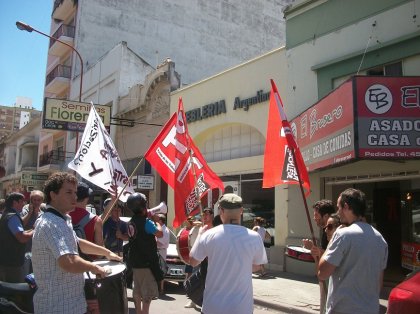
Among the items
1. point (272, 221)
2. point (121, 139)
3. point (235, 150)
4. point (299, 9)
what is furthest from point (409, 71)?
point (121, 139)

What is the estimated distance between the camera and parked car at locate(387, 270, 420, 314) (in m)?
2.89

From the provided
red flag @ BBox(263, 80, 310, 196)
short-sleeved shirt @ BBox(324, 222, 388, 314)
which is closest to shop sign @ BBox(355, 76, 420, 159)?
red flag @ BBox(263, 80, 310, 196)

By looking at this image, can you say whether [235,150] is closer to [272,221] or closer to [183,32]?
[272,221]

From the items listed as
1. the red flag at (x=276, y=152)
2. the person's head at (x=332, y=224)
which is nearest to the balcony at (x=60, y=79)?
the red flag at (x=276, y=152)

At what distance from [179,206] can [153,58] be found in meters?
23.3

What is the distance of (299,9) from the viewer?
12.9 m

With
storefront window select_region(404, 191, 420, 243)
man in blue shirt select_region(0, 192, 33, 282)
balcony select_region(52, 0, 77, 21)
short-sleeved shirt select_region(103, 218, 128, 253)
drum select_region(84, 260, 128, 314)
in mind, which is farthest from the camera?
balcony select_region(52, 0, 77, 21)

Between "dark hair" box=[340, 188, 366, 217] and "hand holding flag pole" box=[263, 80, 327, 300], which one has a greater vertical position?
"hand holding flag pole" box=[263, 80, 327, 300]

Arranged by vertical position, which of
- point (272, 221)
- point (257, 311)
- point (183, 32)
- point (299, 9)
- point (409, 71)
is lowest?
point (257, 311)

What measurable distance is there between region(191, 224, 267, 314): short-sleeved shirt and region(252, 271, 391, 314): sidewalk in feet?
15.4

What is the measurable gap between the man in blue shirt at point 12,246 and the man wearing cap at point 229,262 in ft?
10.9

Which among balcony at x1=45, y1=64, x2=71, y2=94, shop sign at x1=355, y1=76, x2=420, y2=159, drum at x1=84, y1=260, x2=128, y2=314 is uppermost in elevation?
balcony at x1=45, y1=64, x2=71, y2=94

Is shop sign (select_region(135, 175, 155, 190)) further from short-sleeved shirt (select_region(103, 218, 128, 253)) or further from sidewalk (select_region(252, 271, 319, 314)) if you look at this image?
short-sleeved shirt (select_region(103, 218, 128, 253))

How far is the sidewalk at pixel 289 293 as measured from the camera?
8.22 m
